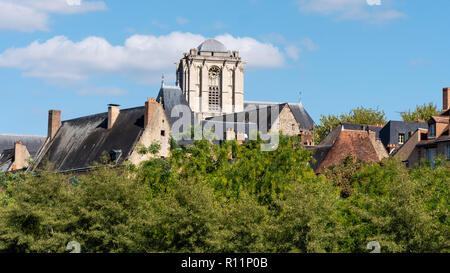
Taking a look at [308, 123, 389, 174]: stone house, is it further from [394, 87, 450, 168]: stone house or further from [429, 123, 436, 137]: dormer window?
[429, 123, 436, 137]: dormer window

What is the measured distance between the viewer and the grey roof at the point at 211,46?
435ft

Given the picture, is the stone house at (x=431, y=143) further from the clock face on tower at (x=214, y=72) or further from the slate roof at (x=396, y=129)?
the clock face on tower at (x=214, y=72)

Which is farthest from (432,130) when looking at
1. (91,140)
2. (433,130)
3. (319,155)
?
(91,140)

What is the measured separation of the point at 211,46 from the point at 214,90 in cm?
732

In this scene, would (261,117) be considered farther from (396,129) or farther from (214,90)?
(214,90)

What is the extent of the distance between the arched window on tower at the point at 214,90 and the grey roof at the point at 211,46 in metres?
3.03

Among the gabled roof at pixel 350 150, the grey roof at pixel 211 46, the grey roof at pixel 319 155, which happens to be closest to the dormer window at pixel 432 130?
the gabled roof at pixel 350 150

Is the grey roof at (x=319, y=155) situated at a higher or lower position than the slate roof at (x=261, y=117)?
lower

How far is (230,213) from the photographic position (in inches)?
1149

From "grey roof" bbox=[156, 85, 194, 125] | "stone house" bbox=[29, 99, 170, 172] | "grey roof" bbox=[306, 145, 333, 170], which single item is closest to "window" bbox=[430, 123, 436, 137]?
"grey roof" bbox=[306, 145, 333, 170]

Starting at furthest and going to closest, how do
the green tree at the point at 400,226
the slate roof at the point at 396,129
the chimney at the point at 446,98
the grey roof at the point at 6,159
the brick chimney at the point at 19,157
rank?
the grey roof at the point at 6,159 < the slate roof at the point at 396,129 < the brick chimney at the point at 19,157 < the chimney at the point at 446,98 < the green tree at the point at 400,226
